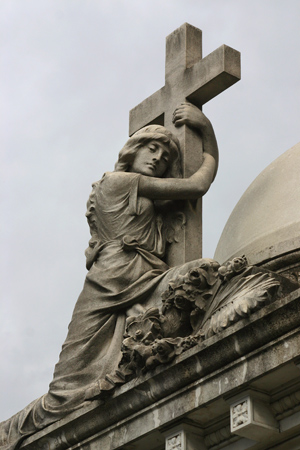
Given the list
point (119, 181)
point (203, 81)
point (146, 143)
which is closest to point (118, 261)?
point (119, 181)

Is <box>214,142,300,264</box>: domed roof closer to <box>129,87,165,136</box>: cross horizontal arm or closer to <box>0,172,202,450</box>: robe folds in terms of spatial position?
<box>0,172,202,450</box>: robe folds

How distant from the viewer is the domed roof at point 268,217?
51.4ft

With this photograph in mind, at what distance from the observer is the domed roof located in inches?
617

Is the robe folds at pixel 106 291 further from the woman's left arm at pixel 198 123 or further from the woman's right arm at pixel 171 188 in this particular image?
the woman's left arm at pixel 198 123

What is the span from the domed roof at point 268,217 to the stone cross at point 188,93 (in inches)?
44.3

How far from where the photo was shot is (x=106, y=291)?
14.3m

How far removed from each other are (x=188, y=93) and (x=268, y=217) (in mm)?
1974

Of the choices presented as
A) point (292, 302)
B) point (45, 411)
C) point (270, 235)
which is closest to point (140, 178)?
point (270, 235)

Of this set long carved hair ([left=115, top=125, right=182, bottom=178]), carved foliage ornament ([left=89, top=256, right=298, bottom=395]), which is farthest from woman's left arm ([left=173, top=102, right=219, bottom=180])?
carved foliage ornament ([left=89, top=256, right=298, bottom=395])

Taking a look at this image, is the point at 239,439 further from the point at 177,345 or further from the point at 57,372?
the point at 57,372

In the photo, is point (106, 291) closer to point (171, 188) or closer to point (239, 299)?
point (171, 188)

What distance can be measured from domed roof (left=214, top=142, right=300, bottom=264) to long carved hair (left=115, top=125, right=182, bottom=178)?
1.53 metres

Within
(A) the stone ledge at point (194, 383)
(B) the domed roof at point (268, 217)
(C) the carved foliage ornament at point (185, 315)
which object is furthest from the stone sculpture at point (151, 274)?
(B) the domed roof at point (268, 217)

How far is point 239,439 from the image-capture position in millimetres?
11992
